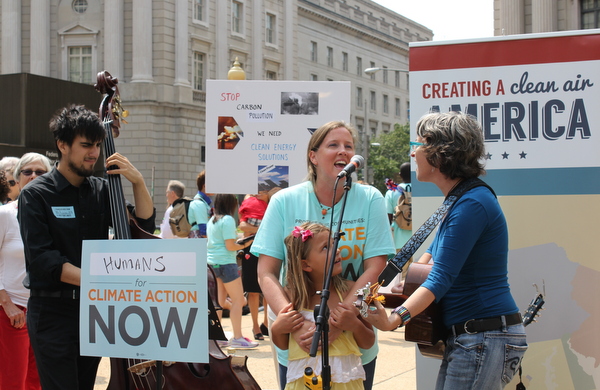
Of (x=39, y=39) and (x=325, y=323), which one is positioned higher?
(x=39, y=39)

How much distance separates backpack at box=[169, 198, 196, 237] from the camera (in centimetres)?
991

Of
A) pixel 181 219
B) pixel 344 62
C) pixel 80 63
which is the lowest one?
pixel 181 219

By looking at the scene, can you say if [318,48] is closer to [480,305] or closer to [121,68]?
[121,68]

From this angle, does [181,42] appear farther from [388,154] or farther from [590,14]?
[388,154]

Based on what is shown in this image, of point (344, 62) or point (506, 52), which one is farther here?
point (344, 62)

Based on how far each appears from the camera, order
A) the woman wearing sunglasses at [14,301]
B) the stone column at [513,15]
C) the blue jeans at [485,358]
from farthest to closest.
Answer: the stone column at [513,15] < the woman wearing sunglasses at [14,301] < the blue jeans at [485,358]

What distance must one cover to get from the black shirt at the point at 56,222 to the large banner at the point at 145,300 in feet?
1.49

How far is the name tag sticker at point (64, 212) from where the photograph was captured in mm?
3676

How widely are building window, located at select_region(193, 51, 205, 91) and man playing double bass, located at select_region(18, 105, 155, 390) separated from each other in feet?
133

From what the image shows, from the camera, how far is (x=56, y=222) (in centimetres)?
368

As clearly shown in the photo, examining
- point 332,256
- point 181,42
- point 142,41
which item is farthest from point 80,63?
point 332,256

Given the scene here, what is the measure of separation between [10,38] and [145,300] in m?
42.6

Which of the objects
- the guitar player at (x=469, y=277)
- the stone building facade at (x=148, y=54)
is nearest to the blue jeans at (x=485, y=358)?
the guitar player at (x=469, y=277)

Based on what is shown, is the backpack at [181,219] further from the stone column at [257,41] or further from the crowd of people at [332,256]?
the stone column at [257,41]
